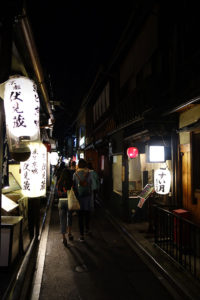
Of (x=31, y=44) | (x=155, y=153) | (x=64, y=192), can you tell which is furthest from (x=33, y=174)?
(x=155, y=153)

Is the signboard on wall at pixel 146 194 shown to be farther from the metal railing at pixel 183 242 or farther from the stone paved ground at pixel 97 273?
the stone paved ground at pixel 97 273

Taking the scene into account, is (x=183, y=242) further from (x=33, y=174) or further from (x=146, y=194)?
(x=33, y=174)

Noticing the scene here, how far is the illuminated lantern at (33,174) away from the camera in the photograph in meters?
6.80

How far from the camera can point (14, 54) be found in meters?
7.00

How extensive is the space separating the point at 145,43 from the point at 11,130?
385 inches

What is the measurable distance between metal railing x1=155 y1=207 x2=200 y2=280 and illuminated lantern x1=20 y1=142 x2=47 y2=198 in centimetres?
425

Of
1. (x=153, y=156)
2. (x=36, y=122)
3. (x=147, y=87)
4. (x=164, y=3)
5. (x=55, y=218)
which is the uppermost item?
(x=164, y=3)

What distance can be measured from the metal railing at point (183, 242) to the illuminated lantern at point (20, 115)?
4.58 m

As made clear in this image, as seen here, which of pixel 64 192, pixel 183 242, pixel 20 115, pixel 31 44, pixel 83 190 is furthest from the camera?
pixel 83 190

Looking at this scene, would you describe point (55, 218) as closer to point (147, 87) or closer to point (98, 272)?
point (98, 272)

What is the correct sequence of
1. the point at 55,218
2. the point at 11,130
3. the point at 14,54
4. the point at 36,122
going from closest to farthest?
the point at 11,130
the point at 36,122
the point at 14,54
the point at 55,218

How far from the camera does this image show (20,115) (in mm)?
4426

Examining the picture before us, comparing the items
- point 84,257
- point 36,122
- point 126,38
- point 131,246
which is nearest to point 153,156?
point 131,246

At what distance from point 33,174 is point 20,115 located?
296 centimetres
